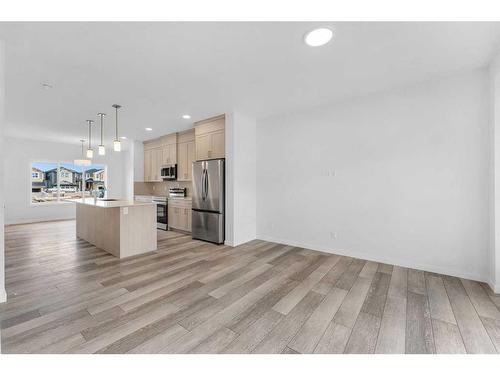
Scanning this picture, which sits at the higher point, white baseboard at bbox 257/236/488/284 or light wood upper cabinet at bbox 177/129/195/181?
light wood upper cabinet at bbox 177/129/195/181

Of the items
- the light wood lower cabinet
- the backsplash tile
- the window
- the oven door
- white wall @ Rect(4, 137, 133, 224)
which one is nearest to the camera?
the light wood lower cabinet

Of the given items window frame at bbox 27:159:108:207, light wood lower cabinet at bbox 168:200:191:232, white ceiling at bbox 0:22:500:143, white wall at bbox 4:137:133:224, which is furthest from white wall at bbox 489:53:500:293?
window frame at bbox 27:159:108:207

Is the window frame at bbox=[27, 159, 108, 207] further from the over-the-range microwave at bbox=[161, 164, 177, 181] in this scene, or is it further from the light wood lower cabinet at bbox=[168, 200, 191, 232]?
the light wood lower cabinet at bbox=[168, 200, 191, 232]

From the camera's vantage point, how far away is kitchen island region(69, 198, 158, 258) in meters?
3.64

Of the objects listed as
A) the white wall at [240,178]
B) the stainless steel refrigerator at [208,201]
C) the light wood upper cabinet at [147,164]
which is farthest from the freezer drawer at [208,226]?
the light wood upper cabinet at [147,164]

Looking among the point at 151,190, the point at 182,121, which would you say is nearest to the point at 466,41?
the point at 182,121

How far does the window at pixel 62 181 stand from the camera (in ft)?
22.9

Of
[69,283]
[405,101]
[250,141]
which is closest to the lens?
[69,283]

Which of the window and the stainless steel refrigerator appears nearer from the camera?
the stainless steel refrigerator

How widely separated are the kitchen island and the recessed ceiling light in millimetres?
3532

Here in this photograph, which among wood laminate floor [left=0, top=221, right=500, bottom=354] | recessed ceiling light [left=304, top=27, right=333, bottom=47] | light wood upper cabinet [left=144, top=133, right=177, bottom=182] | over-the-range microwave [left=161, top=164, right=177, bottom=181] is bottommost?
wood laminate floor [left=0, top=221, right=500, bottom=354]
